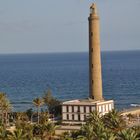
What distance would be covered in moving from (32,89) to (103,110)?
9095cm

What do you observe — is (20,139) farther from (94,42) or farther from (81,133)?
(94,42)

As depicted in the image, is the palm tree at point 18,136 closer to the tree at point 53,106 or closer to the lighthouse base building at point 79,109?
the lighthouse base building at point 79,109

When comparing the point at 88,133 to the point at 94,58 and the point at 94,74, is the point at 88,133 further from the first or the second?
the point at 94,58

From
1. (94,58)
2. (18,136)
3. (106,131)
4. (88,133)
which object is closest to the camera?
(18,136)

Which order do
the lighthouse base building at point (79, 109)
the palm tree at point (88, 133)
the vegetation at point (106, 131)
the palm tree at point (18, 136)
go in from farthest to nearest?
the lighthouse base building at point (79, 109) → the palm tree at point (88, 133) → the palm tree at point (18, 136) → the vegetation at point (106, 131)

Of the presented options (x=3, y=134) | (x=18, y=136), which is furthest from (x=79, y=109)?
(x=18, y=136)

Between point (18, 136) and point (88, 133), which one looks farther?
point (88, 133)

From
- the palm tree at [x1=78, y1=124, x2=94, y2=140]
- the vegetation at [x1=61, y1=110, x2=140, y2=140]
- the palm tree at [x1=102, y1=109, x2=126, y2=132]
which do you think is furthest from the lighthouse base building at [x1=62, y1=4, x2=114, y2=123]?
the palm tree at [x1=78, y1=124, x2=94, y2=140]

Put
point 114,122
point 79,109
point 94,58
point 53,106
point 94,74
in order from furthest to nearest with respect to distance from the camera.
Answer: point 53,106, point 94,58, point 94,74, point 79,109, point 114,122

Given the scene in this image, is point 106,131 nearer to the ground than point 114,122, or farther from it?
nearer to the ground

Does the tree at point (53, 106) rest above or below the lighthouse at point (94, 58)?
below

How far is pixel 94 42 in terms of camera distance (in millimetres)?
75938

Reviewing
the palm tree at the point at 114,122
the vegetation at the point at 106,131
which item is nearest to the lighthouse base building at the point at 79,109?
the vegetation at the point at 106,131

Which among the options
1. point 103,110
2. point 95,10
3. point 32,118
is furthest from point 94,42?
point 32,118
